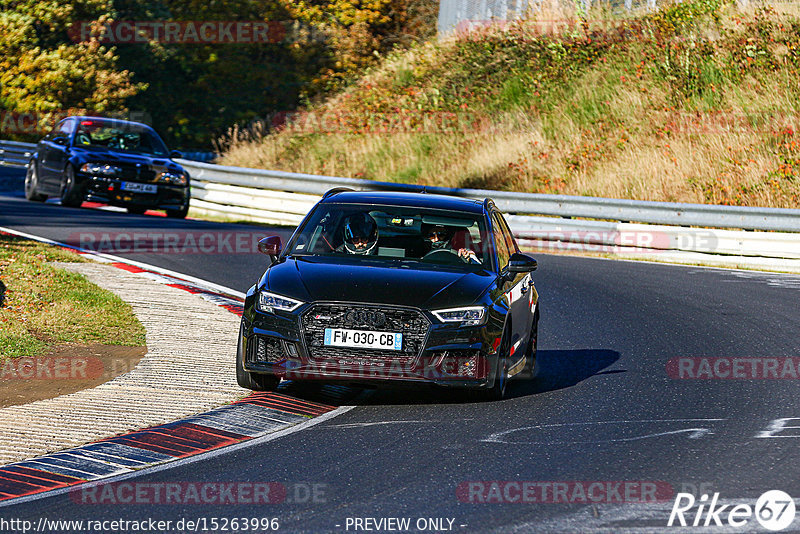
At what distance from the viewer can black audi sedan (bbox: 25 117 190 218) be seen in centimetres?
2300

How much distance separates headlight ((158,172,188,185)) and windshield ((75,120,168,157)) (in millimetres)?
718

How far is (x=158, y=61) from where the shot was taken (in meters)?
46.0

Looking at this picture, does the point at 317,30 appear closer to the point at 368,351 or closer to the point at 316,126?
the point at 316,126

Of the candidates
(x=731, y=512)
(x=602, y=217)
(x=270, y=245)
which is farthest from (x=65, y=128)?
(x=731, y=512)

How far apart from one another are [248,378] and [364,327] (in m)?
1.10

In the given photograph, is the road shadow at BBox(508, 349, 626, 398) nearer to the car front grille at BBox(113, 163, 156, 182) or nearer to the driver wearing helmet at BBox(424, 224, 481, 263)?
the driver wearing helmet at BBox(424, 224, 481, 263)

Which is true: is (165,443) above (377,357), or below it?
below

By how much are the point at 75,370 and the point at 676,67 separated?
23671 millimetres

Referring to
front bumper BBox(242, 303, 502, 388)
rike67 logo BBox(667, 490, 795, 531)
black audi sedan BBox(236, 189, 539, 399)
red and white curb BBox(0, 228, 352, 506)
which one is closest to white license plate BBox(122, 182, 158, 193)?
black audi sedan BBox(236, 189, 539, 399)

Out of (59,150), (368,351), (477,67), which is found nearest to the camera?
(368,351)

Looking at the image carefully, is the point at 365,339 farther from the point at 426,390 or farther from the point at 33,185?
the point at 33,185

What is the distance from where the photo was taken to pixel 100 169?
23000mm

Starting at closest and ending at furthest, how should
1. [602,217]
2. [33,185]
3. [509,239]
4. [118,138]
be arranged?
1. [509,239]
2. [602,217]
3. [118,138]
4. [33,185]

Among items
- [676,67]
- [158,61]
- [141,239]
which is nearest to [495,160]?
[676,67]
